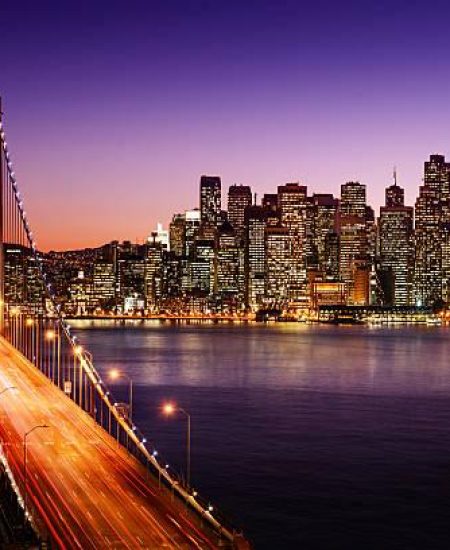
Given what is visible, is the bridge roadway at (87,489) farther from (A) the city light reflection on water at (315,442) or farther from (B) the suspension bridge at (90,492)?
(A) the city light reflection on water at (315,442)

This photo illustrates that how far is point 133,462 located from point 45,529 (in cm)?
981

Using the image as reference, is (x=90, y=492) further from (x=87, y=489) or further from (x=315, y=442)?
(x=315, y=442)

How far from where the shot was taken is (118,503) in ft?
89.5

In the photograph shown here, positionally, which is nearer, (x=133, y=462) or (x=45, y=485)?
(x=45, y=485)

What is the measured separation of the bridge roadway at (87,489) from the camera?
2394 cm

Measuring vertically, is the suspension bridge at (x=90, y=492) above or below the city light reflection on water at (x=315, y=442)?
above

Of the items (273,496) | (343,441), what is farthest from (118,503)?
(343,441)

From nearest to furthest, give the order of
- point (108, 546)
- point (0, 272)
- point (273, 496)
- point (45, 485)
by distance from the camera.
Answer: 1. point (108, 546)
2. point (45, 485)
3. point (273, 496)
4. point (0, 272)

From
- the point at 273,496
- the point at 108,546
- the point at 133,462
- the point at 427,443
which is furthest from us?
the point at 427,443

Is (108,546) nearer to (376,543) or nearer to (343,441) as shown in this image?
(376,543)

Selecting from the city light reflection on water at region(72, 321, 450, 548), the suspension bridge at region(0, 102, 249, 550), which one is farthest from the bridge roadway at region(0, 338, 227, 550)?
the city light reflection on water at region(72, 321, 450, 548)

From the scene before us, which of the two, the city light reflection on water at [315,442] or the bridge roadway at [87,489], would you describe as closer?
the bridge roadway at [87,489]

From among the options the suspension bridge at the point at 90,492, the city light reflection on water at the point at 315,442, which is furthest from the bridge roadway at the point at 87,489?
the city light reflection on water at the point at 315,442

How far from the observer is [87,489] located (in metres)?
28.8
